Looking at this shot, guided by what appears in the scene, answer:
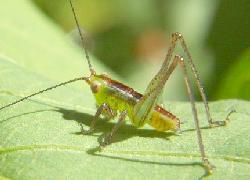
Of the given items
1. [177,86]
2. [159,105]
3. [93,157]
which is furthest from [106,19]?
[93,157]

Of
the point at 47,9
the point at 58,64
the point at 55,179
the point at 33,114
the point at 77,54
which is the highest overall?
the point at 47,9

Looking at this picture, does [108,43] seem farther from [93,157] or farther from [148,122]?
[93,157]

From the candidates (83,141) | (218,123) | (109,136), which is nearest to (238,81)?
(218,123)

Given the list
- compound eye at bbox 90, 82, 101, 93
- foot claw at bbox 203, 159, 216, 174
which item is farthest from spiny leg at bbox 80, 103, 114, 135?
foot claw at bbox 203, 159, 216, 174

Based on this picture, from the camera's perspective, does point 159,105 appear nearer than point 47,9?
Yes

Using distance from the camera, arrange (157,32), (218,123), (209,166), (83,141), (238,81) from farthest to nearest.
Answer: (157,32) → (238,81) → (218,123) → (83,141) → (209,166)

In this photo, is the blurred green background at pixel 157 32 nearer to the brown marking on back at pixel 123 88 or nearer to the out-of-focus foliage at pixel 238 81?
the out-of-focus foliage at pixel 238 81

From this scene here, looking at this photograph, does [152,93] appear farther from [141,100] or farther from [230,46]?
[230,46]
